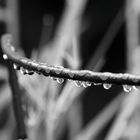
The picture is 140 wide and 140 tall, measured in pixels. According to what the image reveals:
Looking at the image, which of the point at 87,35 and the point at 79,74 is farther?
the point at 87,35

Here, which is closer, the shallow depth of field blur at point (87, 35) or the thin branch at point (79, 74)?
the thin branch at point (79, 74)

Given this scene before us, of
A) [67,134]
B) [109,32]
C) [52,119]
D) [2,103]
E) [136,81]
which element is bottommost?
[67,134]

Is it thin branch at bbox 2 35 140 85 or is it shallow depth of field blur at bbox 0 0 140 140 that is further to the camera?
shallow depth of field blur at bbox 0 0 140 140

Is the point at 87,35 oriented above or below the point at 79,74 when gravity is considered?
below

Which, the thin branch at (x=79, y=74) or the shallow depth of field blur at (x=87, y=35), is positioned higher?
the thin branch at (x=79, y=74)

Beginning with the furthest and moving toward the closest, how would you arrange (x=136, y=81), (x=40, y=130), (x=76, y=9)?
(x=76, y=9)
(x=40, y=130)
(x=136, y=81)

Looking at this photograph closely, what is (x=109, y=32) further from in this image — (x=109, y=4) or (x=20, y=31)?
(x=20, y=31)

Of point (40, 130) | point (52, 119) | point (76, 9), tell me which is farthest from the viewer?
point (76, 9)

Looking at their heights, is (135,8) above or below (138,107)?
above

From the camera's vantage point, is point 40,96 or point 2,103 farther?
point 2,103

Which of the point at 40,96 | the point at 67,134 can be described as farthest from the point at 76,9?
the point at 40,96

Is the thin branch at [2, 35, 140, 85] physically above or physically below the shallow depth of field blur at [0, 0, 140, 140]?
above
